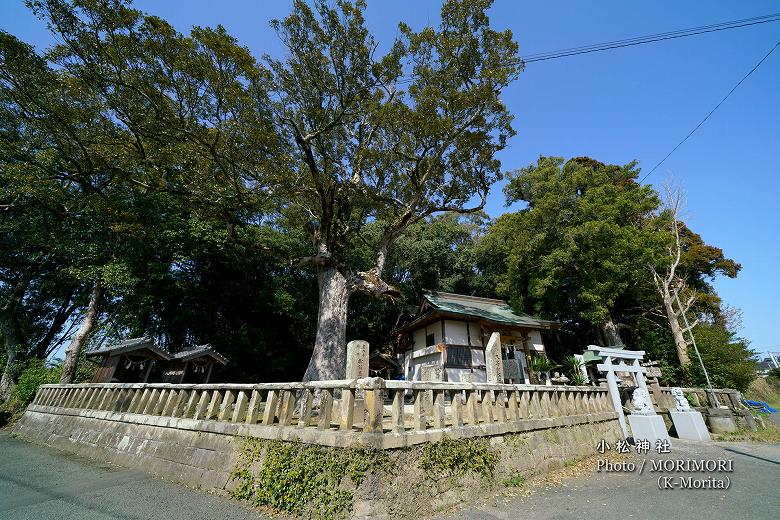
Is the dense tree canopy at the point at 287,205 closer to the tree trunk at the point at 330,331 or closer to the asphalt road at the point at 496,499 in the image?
the tree trunk at the point at 330,331

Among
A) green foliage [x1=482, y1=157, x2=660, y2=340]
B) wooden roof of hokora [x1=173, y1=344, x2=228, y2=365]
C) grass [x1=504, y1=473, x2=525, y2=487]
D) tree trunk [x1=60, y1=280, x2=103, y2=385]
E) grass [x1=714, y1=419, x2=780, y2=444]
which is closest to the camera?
grass [x1=504, y1=473, x2=525, y2=487]

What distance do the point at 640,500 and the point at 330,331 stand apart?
726 centimetres

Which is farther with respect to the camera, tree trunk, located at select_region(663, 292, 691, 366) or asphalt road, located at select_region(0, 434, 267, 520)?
tree trunk, located at select_region(663, 292, 691, 366)

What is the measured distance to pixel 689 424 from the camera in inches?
382

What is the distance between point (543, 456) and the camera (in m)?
6.25

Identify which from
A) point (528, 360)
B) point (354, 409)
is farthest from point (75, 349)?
point (528, 360)

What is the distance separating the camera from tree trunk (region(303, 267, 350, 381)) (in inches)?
345

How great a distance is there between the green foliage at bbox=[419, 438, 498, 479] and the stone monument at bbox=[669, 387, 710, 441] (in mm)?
8594

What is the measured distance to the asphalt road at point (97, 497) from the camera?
445 cm

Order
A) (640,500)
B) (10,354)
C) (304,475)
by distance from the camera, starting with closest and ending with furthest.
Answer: (304,475) < (640,500) < (10,354)

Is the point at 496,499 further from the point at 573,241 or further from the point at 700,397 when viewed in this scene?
the point at 573,241

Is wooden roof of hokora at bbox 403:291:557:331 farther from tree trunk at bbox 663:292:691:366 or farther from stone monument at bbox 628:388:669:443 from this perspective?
stone monument at bbox 628:388:669:443

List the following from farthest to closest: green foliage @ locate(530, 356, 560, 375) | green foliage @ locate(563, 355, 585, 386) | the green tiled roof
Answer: the green tiled roof, green foliage @ locate(530, 356, 560, 375), green foliage @ locate(563, 355, 585, 386)

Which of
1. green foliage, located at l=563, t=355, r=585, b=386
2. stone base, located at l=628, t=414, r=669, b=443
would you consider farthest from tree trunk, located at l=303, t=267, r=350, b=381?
green foliage, located at l=563, t=355, r=585, b=386
